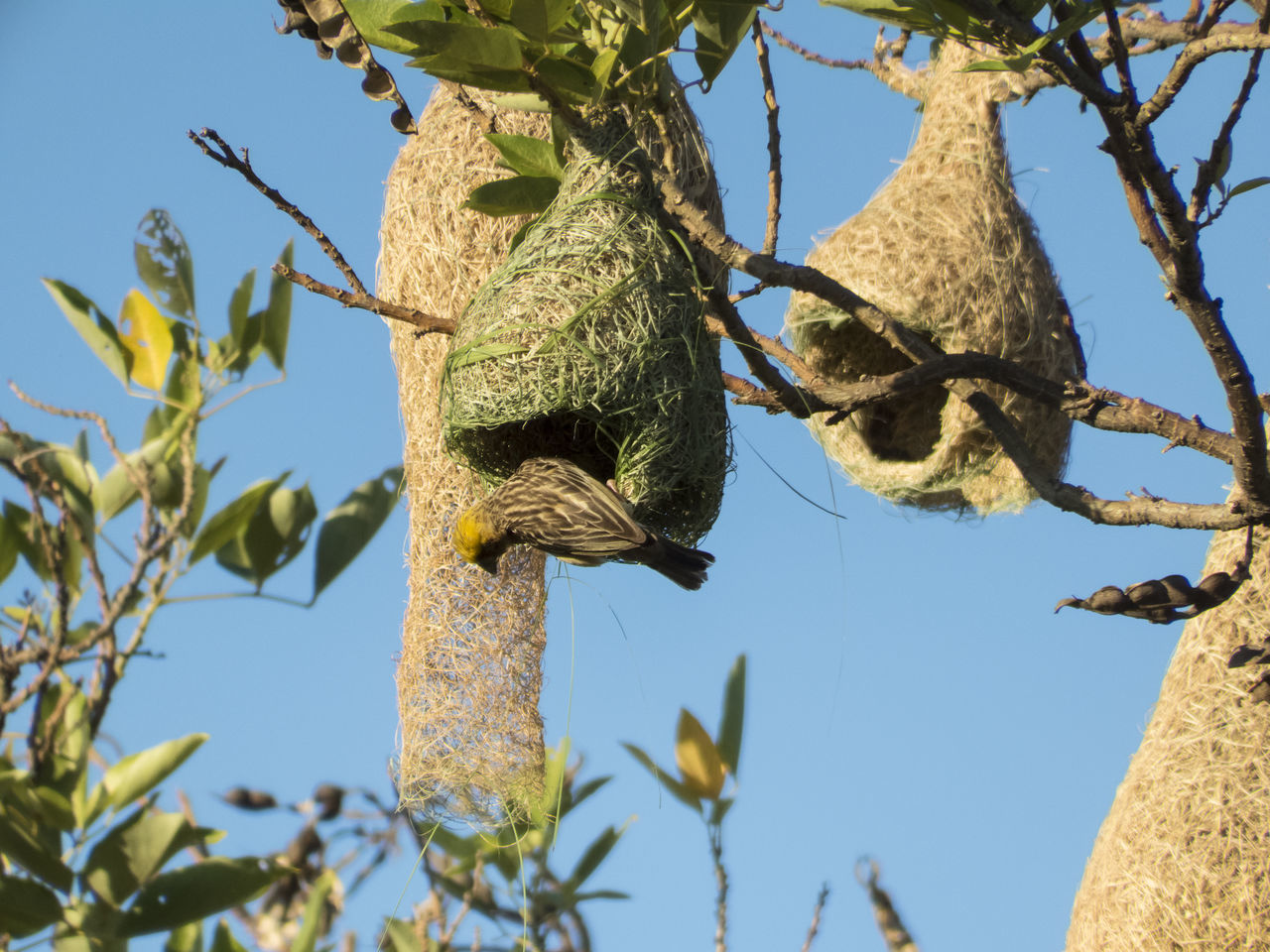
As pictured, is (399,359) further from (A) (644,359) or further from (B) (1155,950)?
(B) (1155,950)

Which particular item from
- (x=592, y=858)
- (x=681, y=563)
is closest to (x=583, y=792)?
(x=592, y=858)

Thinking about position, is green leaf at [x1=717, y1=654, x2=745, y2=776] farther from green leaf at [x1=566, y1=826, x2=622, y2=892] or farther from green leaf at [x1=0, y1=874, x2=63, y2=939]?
green leaf at [x1=0, y1=874, x2=63, y2=939]

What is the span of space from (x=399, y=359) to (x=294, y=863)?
1036 millimetres

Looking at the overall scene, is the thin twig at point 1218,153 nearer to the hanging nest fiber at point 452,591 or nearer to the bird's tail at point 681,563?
the bird's tail at point 681,563

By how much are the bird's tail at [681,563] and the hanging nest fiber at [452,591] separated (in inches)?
21.0

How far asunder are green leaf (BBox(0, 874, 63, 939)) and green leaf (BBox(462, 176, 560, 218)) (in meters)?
1.09

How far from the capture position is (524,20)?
1.54 metres

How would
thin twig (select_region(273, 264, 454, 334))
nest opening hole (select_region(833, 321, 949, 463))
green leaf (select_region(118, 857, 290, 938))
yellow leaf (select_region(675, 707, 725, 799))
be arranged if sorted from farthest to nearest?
nest opening hole (select_region(833, 321, 949, 463))
yellow leaf (select_region(675, 707, 725, 799))
thin twig (select_region(273, 264, 454, 334))
green leaf (select_region(118, 857, 290, 938))

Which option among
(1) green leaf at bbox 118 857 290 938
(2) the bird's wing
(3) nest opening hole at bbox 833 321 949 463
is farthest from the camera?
(3) nest opening hole at bbox 833 321 949 463

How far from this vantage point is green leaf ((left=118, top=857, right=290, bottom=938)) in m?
1.56

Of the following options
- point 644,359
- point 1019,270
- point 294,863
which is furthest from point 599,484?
point 1019,270

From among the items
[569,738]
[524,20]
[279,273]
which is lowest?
[569,738]

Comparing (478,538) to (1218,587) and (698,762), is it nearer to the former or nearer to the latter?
(698,762)

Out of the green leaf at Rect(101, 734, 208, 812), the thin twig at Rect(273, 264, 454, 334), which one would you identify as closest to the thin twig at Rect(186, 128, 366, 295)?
the thin twig at Rect(273, 264, 454, 334)
